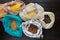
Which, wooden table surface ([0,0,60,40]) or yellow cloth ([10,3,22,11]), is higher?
yellow cloth ([10,3,22,11])

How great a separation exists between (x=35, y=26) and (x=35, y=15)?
141 millimetres

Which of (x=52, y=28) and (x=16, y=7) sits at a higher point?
(x=16, y=7)

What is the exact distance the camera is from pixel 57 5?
2.06 m

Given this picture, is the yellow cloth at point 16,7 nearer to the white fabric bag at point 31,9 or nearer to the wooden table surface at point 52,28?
the white fabric bag at point 31,9

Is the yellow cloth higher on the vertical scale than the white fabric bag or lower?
higher

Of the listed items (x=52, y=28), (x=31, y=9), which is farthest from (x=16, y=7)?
(x=52, y=28)

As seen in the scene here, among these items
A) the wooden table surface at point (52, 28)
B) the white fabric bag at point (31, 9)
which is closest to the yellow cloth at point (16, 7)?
the white fabric bag at point (31, 9)

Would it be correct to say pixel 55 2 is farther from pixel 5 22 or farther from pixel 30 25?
pixel 5 22

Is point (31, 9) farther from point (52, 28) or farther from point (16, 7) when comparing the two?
point (52, 28)

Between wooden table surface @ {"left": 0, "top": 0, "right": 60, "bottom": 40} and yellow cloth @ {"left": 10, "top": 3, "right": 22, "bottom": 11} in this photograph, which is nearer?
wooden table surface @ {"left": 0, "top": 0, "right": 60, "bottom": 40}

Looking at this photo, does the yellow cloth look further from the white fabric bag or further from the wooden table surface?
the wooden table surface

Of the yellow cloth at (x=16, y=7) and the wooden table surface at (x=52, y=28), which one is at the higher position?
the yellow cloth at (x=16, y=7)

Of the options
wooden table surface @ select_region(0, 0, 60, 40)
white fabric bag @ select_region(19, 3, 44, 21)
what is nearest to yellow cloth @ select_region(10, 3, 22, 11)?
white fabric bag @ select_region(19, 3, 44, 21)

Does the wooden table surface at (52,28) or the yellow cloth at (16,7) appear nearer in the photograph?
the wooden table surface at (52,28)
